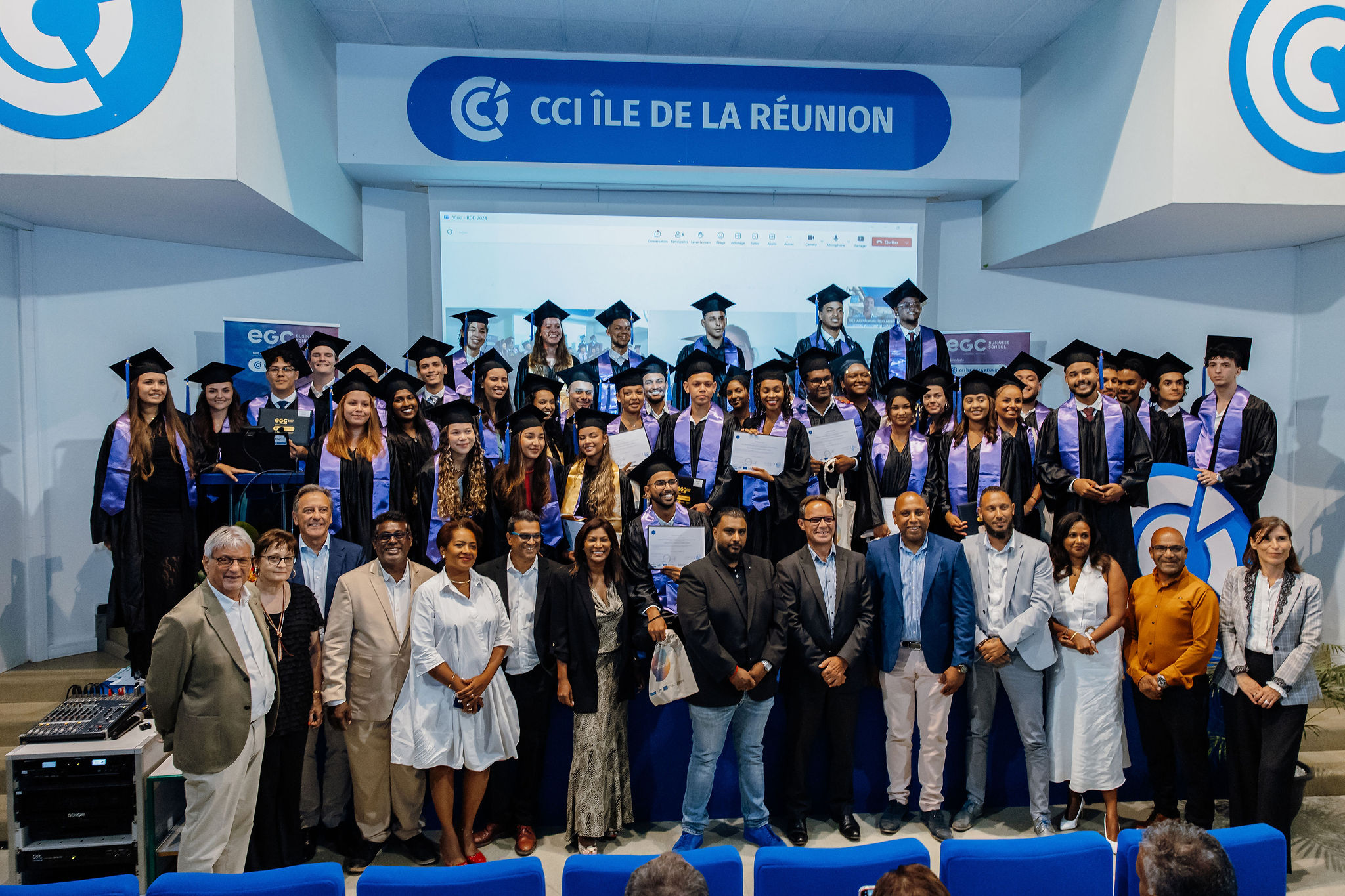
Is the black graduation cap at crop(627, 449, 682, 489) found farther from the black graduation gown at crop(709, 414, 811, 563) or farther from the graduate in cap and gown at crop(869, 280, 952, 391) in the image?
the graduate in cap and gown at crop(869, 280, 952, 391)

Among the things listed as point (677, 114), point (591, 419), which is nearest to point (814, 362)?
point (591, 419)

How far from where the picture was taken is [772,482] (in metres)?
4.61

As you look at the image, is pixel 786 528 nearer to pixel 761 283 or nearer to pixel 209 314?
pixel 761 283

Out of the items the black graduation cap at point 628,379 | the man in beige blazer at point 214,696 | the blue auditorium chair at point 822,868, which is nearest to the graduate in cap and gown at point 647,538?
the black graduation cap at point 628,379

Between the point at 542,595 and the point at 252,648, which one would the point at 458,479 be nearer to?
the point at 542,595

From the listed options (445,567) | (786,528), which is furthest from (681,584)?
(786,528)

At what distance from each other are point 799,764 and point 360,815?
1835 mm

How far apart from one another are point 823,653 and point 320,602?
2120 mm

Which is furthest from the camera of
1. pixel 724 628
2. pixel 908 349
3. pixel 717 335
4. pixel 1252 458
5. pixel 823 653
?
pixel 717 335

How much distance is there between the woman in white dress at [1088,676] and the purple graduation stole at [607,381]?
123 inches

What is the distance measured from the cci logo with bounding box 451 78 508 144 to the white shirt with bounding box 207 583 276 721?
4.38 m

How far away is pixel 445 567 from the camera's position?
11.0ft

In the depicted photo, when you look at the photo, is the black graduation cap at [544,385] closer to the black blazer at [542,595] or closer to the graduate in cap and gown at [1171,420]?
the black blazer at [542,595]

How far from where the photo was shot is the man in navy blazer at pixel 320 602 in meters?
3.48
